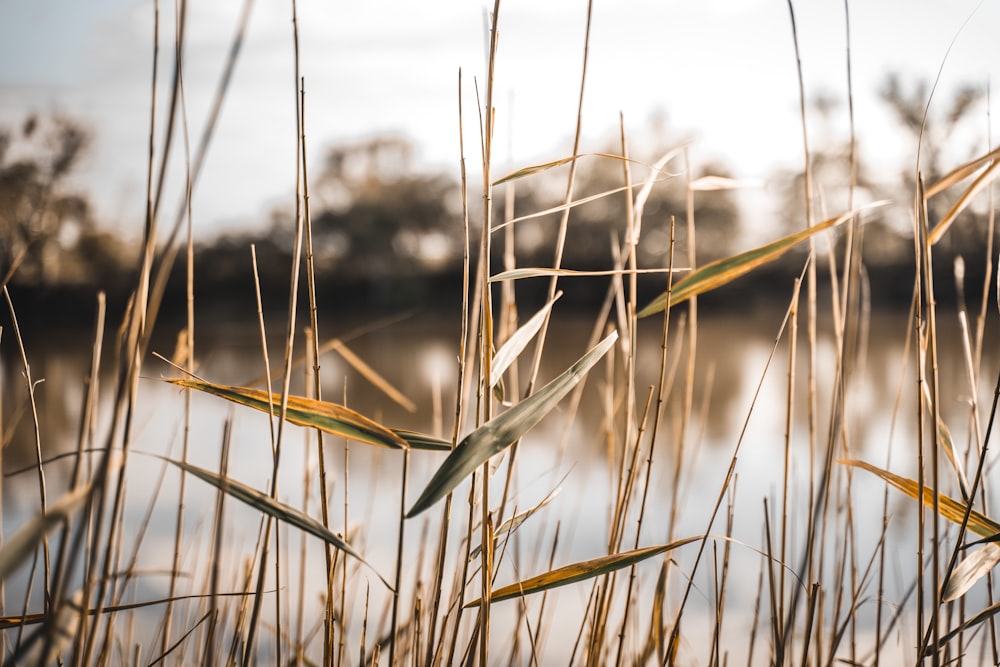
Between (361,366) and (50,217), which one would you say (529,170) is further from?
(50,217)

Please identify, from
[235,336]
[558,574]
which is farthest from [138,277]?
[235,336]

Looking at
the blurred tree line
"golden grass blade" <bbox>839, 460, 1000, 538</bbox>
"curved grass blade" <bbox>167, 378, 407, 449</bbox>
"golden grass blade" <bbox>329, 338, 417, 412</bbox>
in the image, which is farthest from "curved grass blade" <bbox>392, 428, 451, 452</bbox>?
the blurred tree line

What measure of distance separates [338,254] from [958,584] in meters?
12.0

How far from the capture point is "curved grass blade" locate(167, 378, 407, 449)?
1.11 ft

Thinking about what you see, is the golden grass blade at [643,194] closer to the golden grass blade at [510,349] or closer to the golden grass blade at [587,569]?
the golden grass blade at [510,349]

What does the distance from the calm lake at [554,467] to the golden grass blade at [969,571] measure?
119 mm

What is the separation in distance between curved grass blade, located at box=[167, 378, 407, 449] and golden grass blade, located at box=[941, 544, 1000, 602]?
35 cm

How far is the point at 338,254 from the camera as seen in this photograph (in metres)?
12.0

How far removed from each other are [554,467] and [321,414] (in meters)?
0.38

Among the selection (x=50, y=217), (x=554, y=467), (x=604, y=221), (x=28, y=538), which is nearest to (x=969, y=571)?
(x=554, y=467)

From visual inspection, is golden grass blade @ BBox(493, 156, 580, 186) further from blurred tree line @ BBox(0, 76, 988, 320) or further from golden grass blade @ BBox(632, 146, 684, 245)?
blurred tree line @ BBox(0, 76, 988, 320)

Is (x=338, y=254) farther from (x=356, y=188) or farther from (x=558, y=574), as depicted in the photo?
(x=558, y=574)

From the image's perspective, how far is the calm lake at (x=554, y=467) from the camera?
2.87 feet

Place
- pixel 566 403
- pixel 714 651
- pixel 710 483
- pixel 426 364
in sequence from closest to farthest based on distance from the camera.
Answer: pixel 714 651
pixel 710 483
pixel 566 403
pixel 426 364
